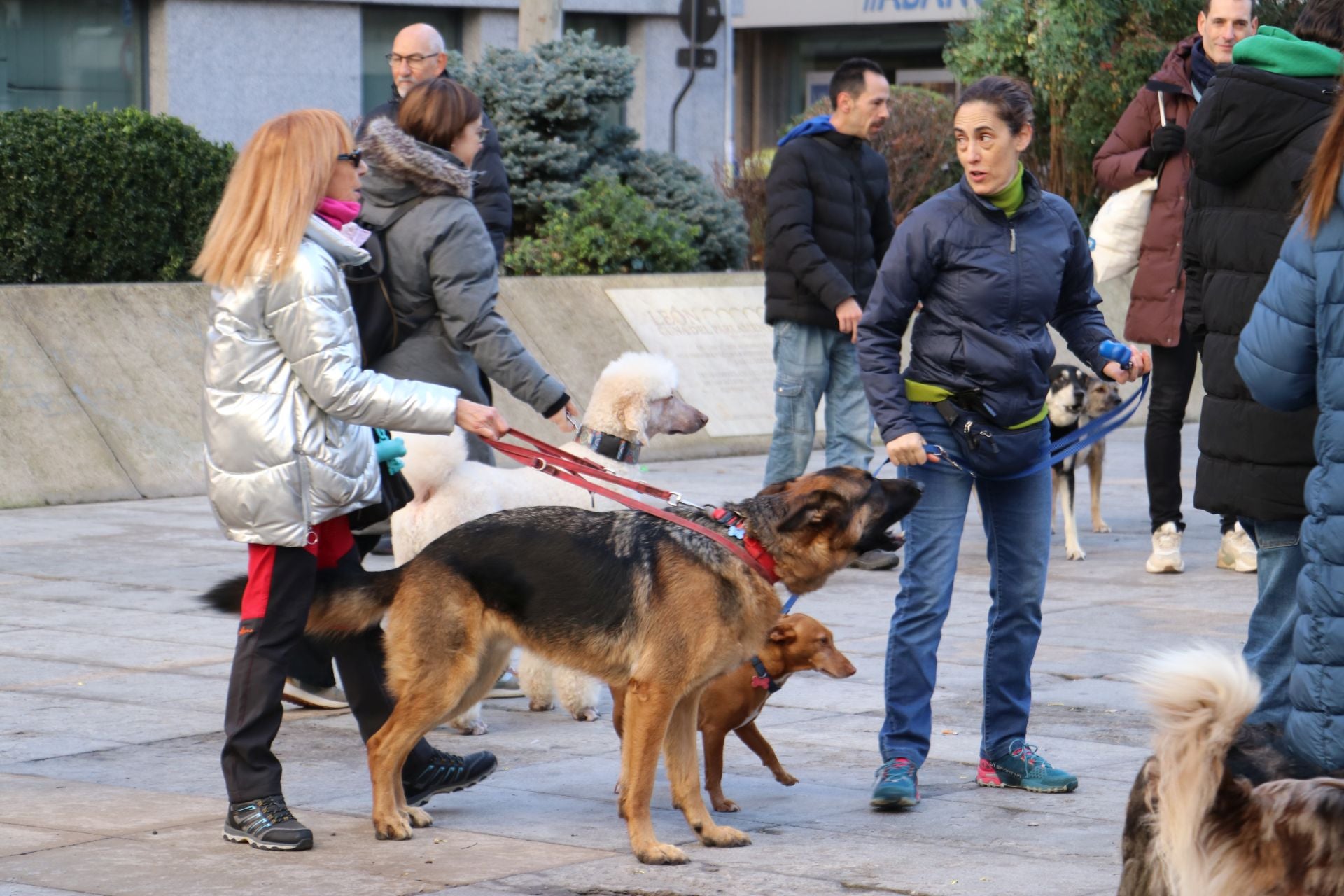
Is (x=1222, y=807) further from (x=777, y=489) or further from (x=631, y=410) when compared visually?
(x=631, y=410)

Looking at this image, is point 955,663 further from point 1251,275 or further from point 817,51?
point 817,51

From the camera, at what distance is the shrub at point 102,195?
1213cm

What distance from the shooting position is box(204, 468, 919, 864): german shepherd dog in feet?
16.8

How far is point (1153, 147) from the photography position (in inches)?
355

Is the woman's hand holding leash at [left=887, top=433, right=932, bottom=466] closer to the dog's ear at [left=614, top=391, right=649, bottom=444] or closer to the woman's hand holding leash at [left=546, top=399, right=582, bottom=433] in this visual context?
the woman's hand holding leash at [left=546, top=399, right=582, bottom=433]

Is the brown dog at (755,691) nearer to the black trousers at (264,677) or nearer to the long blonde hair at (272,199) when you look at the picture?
the black trousers at (264,677)

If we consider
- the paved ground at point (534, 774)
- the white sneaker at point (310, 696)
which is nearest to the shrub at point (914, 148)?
the paved ground at point (534, 774)

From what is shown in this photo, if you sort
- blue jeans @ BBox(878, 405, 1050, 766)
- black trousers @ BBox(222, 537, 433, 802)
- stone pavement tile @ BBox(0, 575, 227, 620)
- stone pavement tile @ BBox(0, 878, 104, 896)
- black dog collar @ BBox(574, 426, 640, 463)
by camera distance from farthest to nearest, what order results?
stone pavement tile @ BBox(0, 575, 227, 620) < black dog collar @ BBox(574, 426, 640, 463) < blue jeans @ BBox(878, 405, 1050, 766) < black trousers @ BBox(222, 537, 433, 802) < stone pavement tile @ BBox(0, 878, 104, 896)

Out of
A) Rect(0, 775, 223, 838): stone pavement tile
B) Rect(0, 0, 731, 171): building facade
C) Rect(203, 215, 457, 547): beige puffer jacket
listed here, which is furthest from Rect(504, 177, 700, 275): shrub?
Rect(203, 215, 457, 547): beige puffer jacket

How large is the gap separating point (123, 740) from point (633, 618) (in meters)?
2.13

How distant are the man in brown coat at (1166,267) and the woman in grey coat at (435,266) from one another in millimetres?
4081

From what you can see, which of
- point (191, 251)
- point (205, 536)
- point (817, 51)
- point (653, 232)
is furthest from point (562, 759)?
point (817, 51)

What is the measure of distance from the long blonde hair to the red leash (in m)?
0.83

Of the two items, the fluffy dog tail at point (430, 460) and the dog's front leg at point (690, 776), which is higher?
the fluffy dog tail at point (430, 460)
